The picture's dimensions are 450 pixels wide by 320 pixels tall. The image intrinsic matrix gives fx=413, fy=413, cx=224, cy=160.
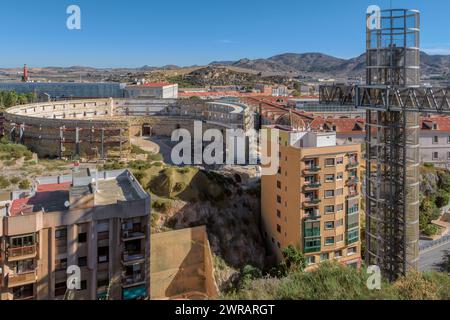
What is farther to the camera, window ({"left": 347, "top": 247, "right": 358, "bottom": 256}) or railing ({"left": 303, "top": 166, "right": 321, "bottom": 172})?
window ({"left": 347, "top": 247, "right": 358, "bottom": 256})

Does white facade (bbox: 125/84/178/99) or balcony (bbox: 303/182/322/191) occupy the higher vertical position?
white facade (bbox: 125/84/178/99)

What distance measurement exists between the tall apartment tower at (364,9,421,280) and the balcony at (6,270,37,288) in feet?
38.1

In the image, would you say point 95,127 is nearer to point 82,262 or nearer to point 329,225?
point 329,225

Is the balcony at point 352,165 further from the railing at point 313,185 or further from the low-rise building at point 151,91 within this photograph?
the low-rise building at point 151,91

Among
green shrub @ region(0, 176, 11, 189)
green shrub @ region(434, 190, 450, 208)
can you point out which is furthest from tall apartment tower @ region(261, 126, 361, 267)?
green shrub @ region(0, 176, 11, 189)

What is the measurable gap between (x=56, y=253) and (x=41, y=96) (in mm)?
66641

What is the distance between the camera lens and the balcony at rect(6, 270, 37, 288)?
12.5 m

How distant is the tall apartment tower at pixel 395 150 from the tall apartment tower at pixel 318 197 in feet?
24.6

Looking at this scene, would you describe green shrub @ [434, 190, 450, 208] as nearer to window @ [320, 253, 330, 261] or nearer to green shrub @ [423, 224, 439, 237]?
green shrub @ [423, 224, 439, 237]

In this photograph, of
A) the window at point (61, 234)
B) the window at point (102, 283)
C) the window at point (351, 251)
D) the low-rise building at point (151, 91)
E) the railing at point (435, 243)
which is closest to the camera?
the window at point (61, 234)

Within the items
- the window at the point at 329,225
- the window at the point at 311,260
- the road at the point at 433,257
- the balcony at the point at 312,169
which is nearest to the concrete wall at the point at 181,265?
the window at the point at 311,260

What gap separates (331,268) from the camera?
9.39m

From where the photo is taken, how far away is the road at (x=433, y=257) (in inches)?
896

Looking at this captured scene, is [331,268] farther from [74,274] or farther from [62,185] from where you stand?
[62,185]
